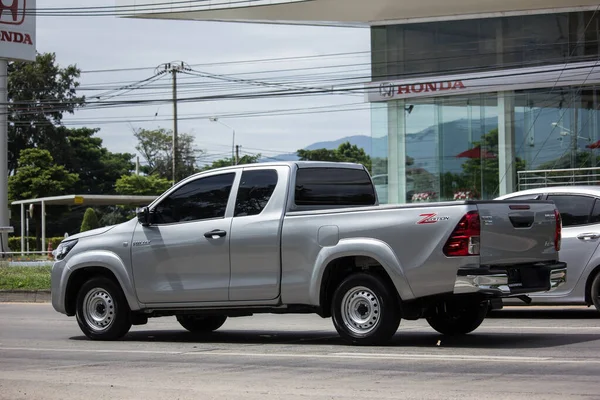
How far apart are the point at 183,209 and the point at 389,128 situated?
27713 millimetres

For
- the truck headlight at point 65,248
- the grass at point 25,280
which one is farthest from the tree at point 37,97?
the truck headlight at point 65,248

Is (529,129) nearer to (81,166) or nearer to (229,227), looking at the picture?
(229,227)

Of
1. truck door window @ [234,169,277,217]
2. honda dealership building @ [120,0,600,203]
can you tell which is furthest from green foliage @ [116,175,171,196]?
truck door window @ [234,169,277,217]

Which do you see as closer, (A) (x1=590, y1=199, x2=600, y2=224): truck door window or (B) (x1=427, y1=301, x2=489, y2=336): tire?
(B) (x1=427, y1=301, x2=489, y2=336): tire

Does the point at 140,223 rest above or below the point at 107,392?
above

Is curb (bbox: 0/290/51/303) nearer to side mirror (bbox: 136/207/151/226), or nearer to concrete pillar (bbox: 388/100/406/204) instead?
side mirror (bbox: 136/207/151/226)

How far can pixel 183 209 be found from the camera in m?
11.3

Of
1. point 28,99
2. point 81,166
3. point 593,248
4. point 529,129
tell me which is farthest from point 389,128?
point 81,166

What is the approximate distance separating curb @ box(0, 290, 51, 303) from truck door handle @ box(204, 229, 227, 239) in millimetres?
11184

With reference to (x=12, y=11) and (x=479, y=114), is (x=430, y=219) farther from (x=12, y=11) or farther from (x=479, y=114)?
(x=12, y=11)

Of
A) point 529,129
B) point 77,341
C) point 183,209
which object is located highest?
point 529,129

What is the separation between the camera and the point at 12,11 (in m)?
49.8

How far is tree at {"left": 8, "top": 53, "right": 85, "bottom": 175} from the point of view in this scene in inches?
3041

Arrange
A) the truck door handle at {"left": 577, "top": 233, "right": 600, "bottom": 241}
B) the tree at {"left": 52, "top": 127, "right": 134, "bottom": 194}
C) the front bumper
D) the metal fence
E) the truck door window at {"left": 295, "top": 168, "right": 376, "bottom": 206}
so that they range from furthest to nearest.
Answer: the tree at {"left": 52, "top": 127, "right": 134, "bottom": 194} < the metal fence < the truck door handle at {"left": 577, "top": 233, "right": 600, "bottom": 241} < the truck door window at {"left": 295, "top": 168, "right": 376, "bottom": 206} < the front bumper
